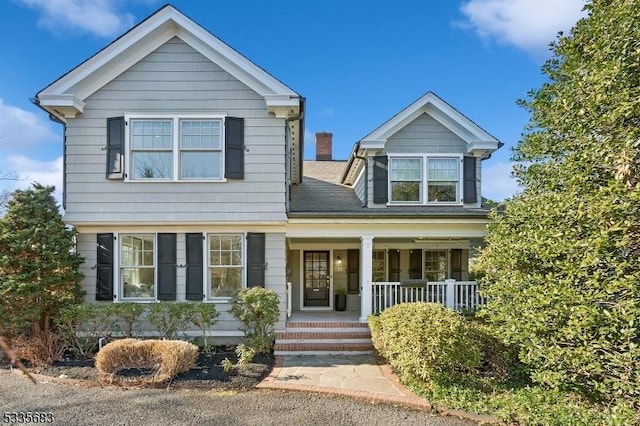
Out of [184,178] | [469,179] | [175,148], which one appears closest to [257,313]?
[184,178]

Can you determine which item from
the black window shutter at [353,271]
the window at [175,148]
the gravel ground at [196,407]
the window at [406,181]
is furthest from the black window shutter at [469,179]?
the window at [175,148]

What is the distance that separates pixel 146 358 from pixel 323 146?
538 inches

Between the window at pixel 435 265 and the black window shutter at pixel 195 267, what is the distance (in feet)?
25.4

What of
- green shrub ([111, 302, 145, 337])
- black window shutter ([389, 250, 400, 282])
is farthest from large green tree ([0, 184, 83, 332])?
black window shutter ([389, 250, 400, 282])

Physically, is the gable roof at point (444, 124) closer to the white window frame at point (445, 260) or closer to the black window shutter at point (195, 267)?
the white window frame at point (445, 260)

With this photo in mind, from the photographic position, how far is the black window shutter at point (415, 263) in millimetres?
12836

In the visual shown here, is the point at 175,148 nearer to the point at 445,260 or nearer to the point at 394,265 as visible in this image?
the point at 394,265

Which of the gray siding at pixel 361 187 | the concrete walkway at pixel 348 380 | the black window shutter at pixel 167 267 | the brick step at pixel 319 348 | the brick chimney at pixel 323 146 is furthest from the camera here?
the brick chimney at pixel 323 146


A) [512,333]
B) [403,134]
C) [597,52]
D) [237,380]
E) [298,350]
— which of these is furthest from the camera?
[403,134]

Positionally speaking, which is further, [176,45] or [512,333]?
[176,45]

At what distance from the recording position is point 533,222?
6.36 m

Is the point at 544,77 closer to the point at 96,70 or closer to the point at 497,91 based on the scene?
the point at 497,91

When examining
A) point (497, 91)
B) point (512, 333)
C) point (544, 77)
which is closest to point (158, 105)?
point (544, 77)

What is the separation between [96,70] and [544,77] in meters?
10.2
